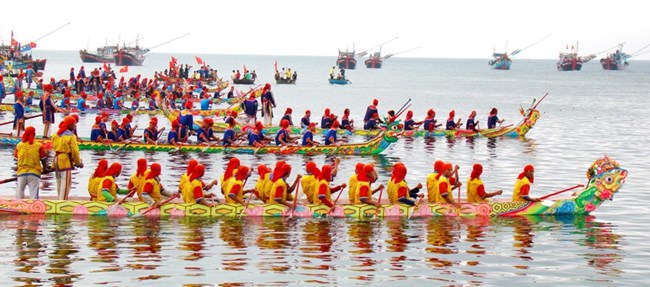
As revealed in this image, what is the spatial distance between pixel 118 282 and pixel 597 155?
3161cm

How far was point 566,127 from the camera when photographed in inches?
2484

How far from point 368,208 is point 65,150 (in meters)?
7.21

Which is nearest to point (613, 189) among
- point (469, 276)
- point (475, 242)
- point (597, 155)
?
point (475, 242)

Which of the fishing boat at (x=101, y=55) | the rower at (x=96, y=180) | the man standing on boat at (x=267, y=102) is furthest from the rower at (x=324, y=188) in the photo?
the fishing boat at (x=101, y=55)

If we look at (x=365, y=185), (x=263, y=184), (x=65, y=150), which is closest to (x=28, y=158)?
(x=65, y=150)

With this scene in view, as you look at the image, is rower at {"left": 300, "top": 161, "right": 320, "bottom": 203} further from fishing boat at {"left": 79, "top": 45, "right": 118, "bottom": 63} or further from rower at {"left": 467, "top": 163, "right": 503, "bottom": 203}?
fishing boat at {"left": 79, "top": 45, "right": 118, "bottom": 63}

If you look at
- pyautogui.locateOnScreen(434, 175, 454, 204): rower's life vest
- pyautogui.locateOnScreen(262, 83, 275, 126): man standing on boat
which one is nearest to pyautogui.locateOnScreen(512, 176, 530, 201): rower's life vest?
pyautogui.locateOnScreen(434, 175, 454, 204): rower's life vest

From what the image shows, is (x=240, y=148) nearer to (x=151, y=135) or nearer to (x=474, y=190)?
(x=151, y=135)

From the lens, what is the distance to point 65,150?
77.0 feet

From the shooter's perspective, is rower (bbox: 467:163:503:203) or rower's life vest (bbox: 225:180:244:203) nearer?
rower's life vest (bbox: 225:180:244:203)

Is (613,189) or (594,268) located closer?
(594,268)

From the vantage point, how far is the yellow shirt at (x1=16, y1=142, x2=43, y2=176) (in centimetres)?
2359

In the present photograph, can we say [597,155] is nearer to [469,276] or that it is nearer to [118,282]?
[469,276]

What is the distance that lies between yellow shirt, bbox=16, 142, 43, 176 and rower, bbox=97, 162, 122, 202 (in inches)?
59.8
